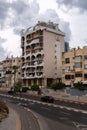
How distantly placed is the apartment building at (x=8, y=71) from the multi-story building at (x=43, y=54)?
16320 mm

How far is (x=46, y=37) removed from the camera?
13125 centimetres

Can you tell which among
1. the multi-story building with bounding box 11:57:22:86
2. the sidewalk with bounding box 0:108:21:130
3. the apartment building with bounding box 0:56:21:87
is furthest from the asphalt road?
the apartment building with bounding box 0:56:21:87

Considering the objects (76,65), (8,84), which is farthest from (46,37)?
(8,84)

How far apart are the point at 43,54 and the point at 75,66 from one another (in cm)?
2369

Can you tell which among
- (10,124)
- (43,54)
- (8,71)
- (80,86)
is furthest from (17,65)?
(10,124)

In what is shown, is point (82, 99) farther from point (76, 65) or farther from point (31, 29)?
point (31, 29)

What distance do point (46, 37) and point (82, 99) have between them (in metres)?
51.0

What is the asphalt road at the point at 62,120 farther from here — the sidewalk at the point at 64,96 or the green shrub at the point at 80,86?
the green shrub at the point at 80,86

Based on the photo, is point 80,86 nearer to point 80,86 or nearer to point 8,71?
point 80,86

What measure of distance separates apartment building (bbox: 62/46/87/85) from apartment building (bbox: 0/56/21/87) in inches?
1785

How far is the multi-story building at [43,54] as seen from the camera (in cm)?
12862

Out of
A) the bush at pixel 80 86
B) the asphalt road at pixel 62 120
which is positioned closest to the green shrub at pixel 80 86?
the bush at pixel 80 86

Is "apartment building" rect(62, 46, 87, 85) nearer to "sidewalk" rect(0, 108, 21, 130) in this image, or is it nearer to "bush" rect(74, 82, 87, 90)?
"bush" rect(74, 82, 87, 90)

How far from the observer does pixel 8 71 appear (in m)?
166
